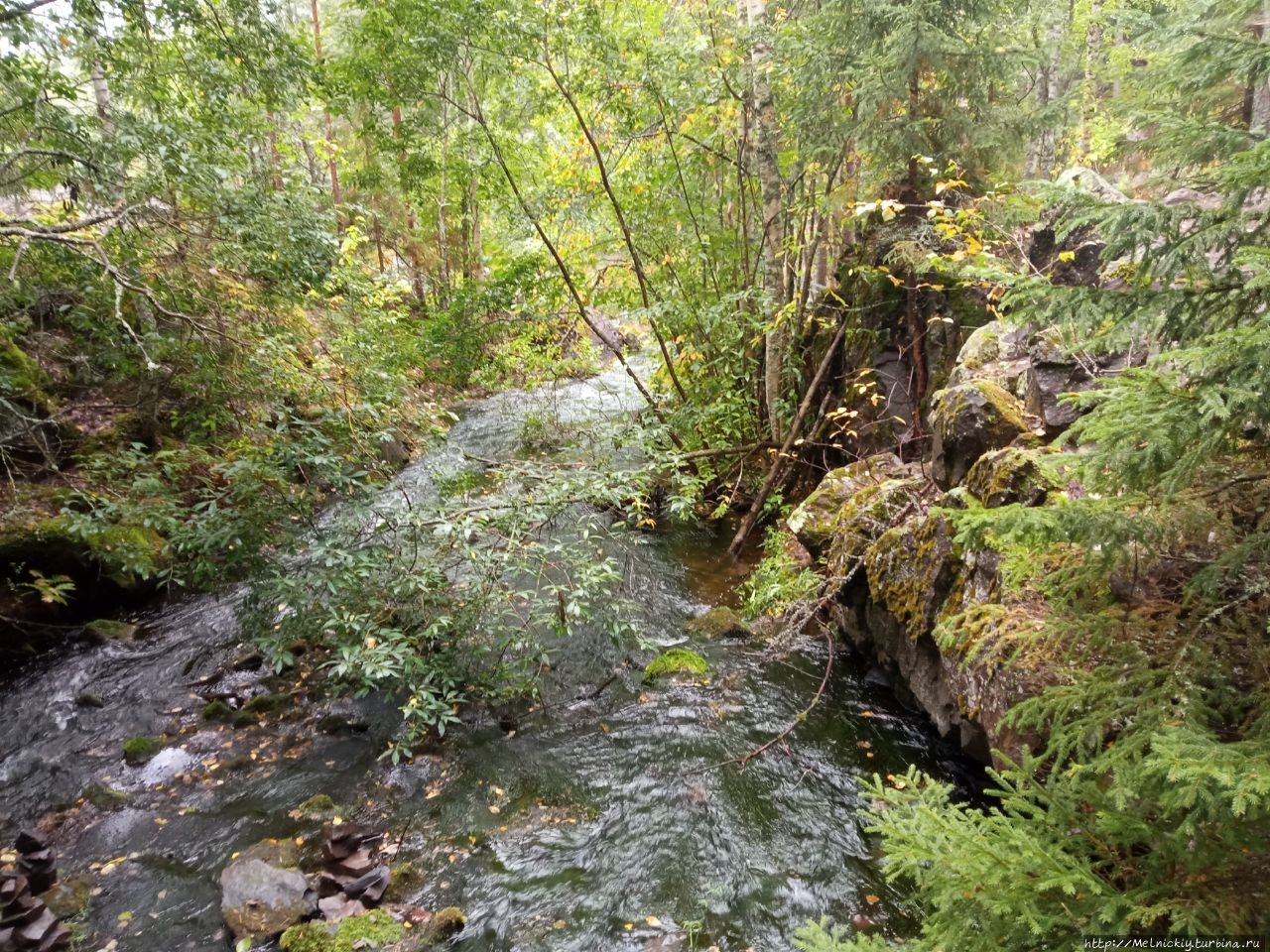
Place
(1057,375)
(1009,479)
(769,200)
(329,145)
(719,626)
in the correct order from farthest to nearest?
(329,145) < (769,200) < (719,626) < (1057,375) < (1009,479)

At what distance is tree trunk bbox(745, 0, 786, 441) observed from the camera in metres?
8.51

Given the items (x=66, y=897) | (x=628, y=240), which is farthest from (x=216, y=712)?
(x=628, y=240)

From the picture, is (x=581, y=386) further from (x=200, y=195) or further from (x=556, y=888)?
(x=556, y=888)

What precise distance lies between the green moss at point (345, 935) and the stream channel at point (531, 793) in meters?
0.36

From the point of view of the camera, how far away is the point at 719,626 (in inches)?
315

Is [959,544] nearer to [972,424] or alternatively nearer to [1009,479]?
[1009,479]

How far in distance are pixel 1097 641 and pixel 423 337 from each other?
9282mm

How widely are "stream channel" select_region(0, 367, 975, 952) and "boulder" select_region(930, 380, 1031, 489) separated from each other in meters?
2.51

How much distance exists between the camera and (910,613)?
5816 mm

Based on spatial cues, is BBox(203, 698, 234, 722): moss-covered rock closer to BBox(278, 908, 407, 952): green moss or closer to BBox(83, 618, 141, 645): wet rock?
BBox(83, 618, 141, 645): wet rock

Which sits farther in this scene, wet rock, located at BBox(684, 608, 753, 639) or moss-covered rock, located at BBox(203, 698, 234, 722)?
wet rock, located at BBox(684, 608, 753, 639)

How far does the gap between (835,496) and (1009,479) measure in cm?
294

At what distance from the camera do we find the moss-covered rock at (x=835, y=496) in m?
7.72

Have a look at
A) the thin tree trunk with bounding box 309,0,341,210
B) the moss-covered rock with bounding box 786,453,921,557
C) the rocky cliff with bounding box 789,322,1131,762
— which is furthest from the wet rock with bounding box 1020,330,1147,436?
the thin tree trunk with bounding box 309,0,341,210
